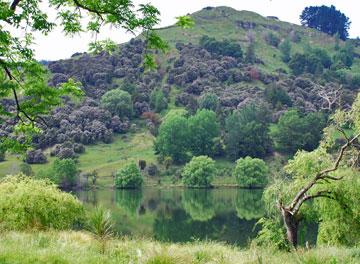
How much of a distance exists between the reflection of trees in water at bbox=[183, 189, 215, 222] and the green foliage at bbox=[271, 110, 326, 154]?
40.2m

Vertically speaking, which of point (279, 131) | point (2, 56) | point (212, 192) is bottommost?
point (212, 192)

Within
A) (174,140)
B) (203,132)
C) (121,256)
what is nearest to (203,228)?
(121,256)

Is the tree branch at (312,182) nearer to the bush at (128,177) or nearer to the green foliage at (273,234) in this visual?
the green foliage at (273,234)

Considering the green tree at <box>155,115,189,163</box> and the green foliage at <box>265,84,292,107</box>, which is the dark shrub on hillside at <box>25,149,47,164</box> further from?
the green foliage at <box>265,84,292,107</box>

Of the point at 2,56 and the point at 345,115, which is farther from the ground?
the point at 2,56

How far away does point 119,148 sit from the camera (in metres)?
154

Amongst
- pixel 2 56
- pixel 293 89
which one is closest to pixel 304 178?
pixel 2 56

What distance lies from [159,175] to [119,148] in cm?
2168

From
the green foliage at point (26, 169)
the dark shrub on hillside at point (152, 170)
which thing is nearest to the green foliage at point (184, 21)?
the green foliage at point (26, 169)

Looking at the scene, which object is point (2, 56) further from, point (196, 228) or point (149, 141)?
point (149, 141)

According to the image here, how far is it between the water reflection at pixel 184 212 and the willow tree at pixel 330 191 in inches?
504

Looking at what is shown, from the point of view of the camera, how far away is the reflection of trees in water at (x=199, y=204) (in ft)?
253

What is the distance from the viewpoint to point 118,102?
172 m

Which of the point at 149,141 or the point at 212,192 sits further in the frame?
the point at 149,141
